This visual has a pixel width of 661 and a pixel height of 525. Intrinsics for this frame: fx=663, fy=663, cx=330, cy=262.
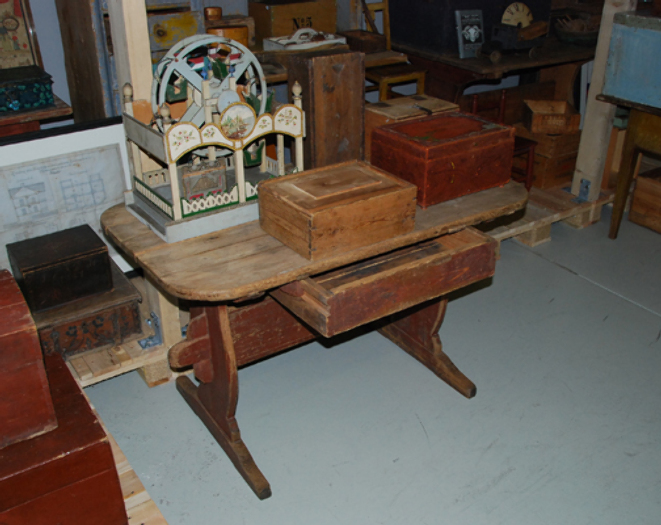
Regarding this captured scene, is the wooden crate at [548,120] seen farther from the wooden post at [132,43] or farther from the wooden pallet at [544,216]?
the wooden post at [132,43]

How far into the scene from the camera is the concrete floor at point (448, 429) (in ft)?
7.80

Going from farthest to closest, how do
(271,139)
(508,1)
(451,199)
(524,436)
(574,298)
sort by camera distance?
(508,1)
(271,139)
(574,298)
(524,436)
(451,199)

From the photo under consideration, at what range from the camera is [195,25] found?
359 cm

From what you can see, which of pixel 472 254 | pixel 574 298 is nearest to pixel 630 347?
pixel 574 298

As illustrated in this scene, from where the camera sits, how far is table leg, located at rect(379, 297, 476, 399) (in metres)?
2.91

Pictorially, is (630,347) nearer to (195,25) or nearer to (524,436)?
(524,436)

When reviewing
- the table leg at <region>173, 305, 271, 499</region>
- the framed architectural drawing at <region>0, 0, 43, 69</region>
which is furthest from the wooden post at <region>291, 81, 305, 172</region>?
the framed architectural drawing at <region>0, 0, 43, 69</region>

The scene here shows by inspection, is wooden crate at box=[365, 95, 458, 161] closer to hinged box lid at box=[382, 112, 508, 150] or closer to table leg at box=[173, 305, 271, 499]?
hinged box lid at box=[382, 112, 508, 150]

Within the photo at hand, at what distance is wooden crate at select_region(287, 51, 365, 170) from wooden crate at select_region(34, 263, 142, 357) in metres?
0.93

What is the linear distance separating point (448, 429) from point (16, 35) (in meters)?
2.90

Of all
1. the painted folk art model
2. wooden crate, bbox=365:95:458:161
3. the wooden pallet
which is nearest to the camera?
the painted folk art model

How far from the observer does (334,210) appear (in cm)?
203

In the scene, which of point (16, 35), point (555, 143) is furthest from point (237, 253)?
point (555, 143)

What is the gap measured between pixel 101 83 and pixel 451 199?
1.79 m
